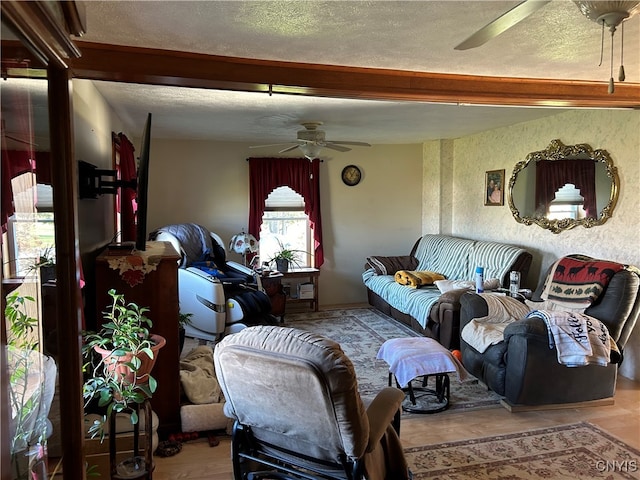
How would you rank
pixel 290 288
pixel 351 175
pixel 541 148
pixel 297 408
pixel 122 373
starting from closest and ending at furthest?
1. pixel 297 408
2. pixel 122 373
3. pixel 541 148
4. pixel 290 288
5. pixel 351 175

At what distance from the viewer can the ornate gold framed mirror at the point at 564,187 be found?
416cm

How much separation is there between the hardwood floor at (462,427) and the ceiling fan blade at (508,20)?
230 centimetres

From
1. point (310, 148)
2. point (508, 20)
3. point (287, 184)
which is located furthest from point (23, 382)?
point (287, 184)

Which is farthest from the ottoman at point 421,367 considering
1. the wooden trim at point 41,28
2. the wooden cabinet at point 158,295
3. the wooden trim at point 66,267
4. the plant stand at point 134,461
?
the wooden trim at point 41,28

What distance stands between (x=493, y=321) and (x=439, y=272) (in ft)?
6.45

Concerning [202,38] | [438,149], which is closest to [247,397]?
[202,38]

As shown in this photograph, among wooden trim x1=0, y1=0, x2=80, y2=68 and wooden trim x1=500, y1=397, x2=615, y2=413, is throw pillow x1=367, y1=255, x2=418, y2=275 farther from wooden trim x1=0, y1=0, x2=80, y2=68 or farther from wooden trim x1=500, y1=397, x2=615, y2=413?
wooden trim x1=0, y1=0, x2=80, y2=68

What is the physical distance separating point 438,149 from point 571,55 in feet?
12.6

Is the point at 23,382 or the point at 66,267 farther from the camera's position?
the point at 66,267

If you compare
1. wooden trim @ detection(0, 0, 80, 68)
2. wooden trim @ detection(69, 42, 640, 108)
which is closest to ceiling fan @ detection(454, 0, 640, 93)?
wooden trim @ detection(69, 42, 640, 108)

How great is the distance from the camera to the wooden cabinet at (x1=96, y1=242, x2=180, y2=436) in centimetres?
282

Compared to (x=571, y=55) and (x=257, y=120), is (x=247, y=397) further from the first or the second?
(x=257, y=120)

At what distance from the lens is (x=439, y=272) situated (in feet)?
19.3

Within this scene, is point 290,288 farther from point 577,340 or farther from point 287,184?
point 577,340
